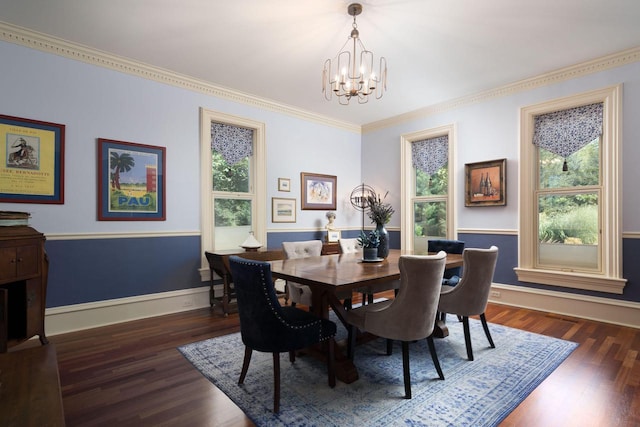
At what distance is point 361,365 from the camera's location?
260 cm

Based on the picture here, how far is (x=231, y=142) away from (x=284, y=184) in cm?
100

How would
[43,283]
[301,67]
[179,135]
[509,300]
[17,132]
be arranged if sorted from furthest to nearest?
[509,300], [179,135], [301,67], [17,132], [43,283]

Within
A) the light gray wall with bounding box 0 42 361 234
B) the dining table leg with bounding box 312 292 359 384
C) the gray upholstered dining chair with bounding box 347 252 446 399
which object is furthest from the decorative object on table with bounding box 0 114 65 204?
the gray upholstered dining chair with bounding box 347 252 446 399

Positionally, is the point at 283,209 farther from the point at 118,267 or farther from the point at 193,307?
the point at 118,267

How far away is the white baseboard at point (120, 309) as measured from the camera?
325 cm

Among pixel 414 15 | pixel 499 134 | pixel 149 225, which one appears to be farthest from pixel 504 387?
pixel 149 225

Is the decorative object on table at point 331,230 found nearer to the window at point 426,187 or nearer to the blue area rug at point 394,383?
the window at point 426,187

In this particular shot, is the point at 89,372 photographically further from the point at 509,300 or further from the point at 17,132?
the point at 509,300

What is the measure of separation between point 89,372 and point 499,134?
199 inches

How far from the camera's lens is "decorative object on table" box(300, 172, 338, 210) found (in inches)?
210

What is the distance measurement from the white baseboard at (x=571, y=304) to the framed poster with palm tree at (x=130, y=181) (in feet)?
14.6

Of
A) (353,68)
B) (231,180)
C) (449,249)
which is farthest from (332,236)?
(353,68)

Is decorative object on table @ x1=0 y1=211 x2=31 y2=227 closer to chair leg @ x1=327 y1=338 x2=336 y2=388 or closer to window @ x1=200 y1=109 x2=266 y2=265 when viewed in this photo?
window @ x1=200 y1=109 x2=266 y2=265

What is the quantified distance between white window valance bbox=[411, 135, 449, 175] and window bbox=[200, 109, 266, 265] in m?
2.49
